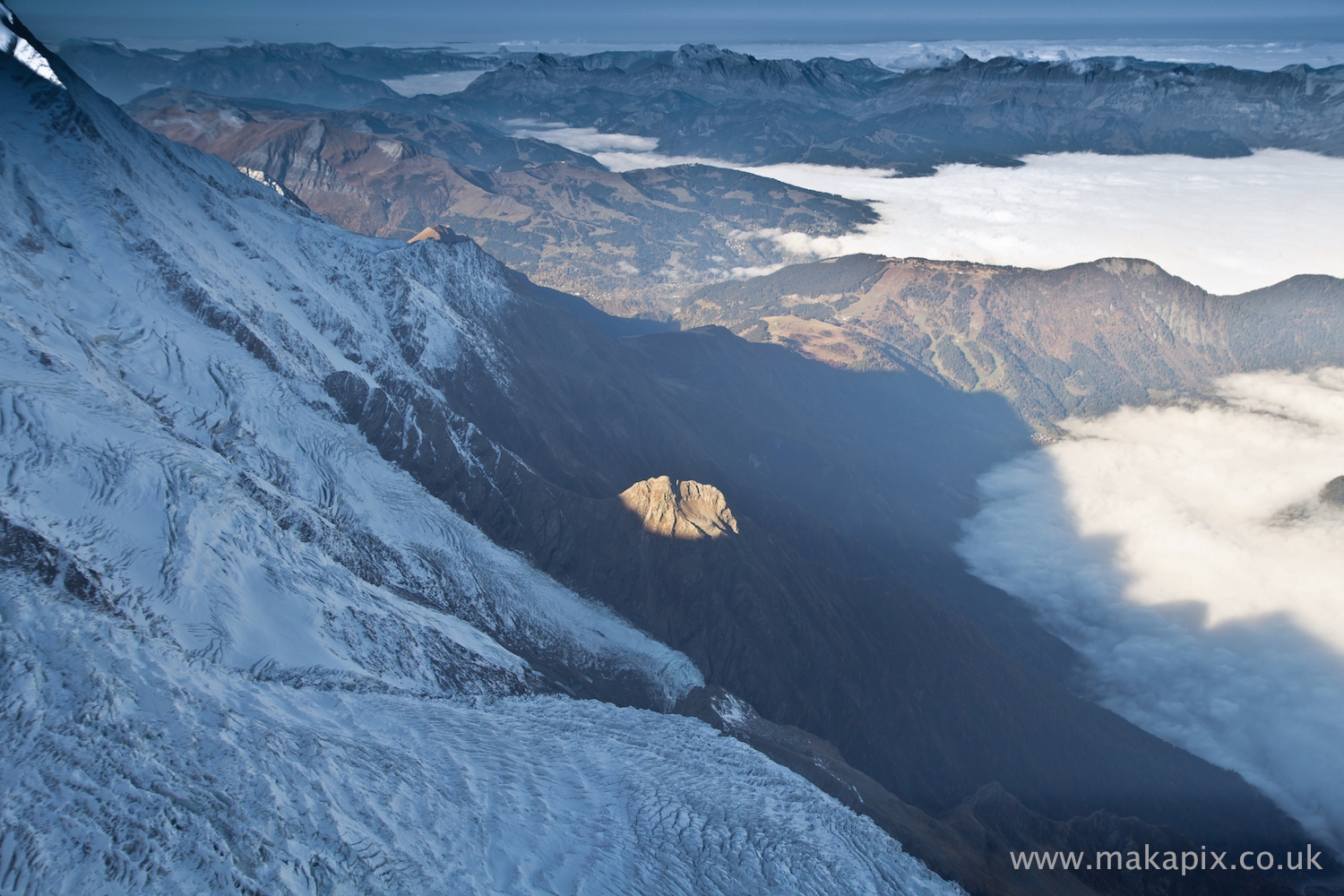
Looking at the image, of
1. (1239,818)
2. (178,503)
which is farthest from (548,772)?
(1239,818)

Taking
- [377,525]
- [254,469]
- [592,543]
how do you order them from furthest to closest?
1. [592,543]
2. [377,525]
3. [254,469]

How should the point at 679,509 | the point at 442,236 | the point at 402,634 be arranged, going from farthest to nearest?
1. the point at 442,236
2. the point at 679,509
3. the point at 402,634

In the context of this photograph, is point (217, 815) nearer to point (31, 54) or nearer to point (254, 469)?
point (254, 469)

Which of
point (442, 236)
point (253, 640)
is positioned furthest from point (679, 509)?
point (442, 236)

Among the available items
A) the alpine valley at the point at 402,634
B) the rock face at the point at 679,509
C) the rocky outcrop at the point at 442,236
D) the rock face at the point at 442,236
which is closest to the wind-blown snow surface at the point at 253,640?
the alpine valley at the point at 402,634

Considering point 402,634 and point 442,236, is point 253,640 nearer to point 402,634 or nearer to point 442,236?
point 402,634

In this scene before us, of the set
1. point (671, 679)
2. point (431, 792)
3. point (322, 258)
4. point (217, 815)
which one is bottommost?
point (671, 679)

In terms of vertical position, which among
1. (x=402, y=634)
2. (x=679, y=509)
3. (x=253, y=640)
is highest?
(x=253, y=640)
